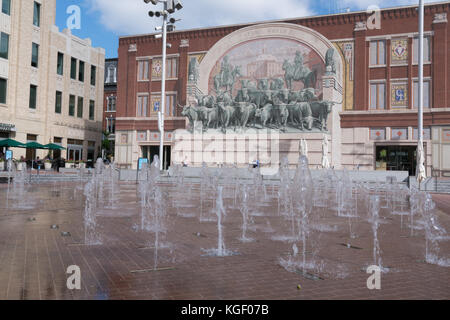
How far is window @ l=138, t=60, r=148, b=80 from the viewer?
42406 millimetres

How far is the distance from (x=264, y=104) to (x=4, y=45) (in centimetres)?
2443

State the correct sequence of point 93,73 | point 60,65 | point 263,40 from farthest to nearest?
1. point 93,73
2. point 60,65
3. point 263,40

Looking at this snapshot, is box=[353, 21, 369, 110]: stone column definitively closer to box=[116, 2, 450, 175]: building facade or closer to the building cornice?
box=[116, 2, 450, 175]: building facade

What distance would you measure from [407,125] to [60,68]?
3633 cm

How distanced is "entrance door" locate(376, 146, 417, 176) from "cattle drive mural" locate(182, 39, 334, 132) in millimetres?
5686

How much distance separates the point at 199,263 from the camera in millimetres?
5777

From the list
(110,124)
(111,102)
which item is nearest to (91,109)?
(111,102)

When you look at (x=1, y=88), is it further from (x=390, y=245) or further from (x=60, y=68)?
(x=390, y=245)

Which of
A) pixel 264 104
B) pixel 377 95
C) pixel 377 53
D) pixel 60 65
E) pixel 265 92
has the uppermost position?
pixel 60 65

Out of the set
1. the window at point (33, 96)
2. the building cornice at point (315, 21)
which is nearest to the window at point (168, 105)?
the building cornice at point (315, 21)

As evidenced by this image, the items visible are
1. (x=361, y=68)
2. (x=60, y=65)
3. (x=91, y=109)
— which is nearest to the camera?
(x=361, y=68)

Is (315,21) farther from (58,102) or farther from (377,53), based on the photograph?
(58,102)

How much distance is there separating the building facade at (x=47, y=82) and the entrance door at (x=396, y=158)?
108 ft

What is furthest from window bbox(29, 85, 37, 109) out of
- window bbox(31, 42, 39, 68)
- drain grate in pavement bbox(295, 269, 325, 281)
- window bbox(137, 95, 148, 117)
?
drain grate in pavement bbox(295, 269, 325, 281)
